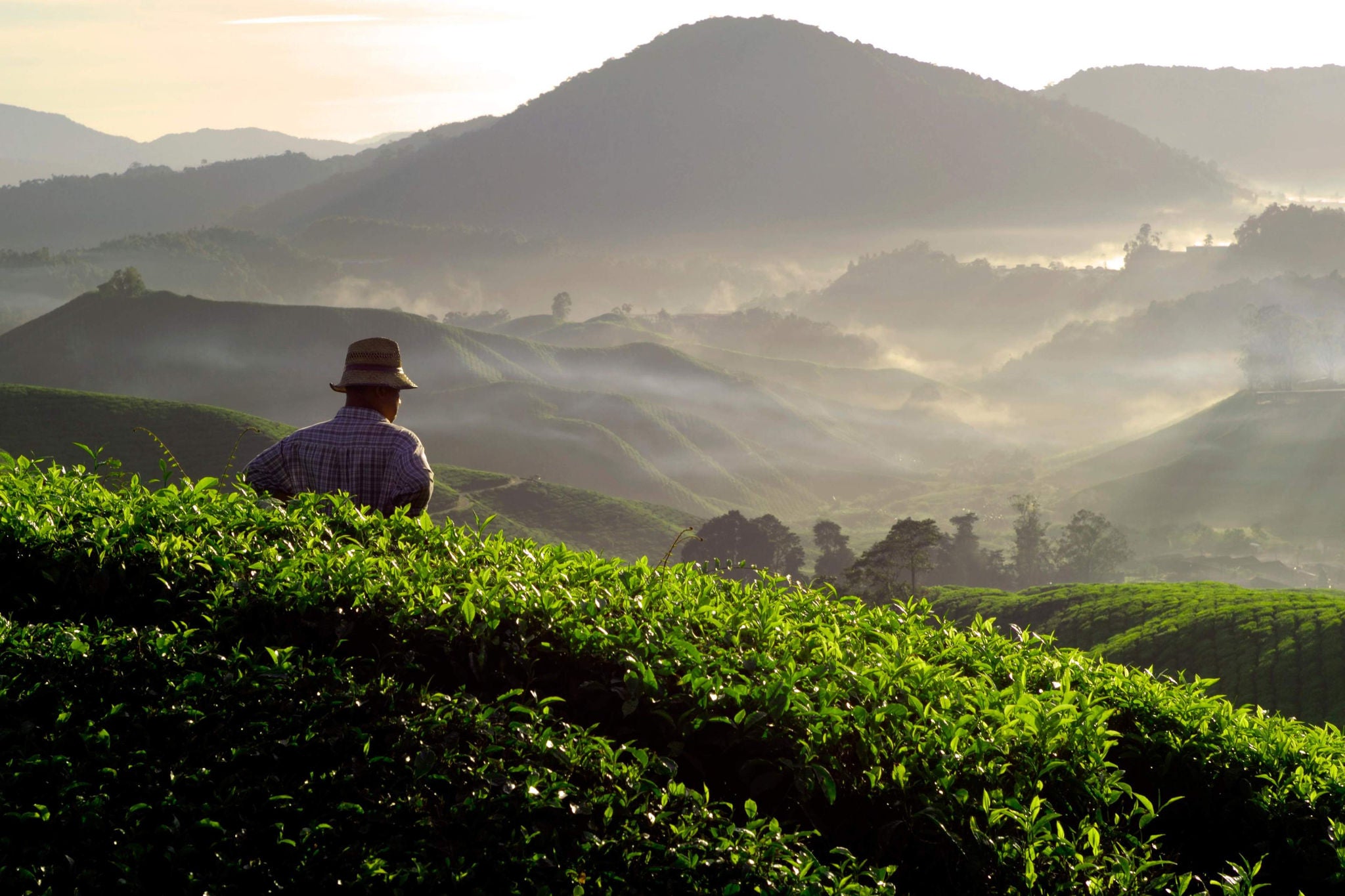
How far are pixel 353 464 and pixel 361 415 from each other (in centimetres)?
37

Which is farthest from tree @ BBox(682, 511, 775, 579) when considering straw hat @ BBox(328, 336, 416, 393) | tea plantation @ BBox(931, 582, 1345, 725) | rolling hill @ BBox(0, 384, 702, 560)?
straw hat @ BBox(328, 336, 416, 393)

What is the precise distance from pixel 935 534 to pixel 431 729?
213ft

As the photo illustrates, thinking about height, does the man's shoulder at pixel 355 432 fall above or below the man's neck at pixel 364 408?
below

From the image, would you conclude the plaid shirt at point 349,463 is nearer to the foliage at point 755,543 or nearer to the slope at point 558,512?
the foliage at point 755,543

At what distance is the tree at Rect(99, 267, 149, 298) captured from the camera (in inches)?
Result: 6609

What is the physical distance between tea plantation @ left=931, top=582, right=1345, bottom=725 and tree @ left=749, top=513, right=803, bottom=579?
1703 inches

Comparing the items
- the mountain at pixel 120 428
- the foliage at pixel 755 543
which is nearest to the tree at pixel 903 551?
the foliage at pixel 755 543

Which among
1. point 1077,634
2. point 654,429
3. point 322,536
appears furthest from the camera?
point 654,429

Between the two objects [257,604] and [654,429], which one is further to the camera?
[654,429]

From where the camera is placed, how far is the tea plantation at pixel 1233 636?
31.2 metres

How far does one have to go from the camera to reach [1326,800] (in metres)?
4.50

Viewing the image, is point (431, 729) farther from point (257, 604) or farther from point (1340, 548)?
point (1340, 548)

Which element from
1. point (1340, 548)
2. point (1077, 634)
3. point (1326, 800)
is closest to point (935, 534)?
point (1077, 634)

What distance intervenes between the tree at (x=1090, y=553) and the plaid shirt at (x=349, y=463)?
120645 mm
